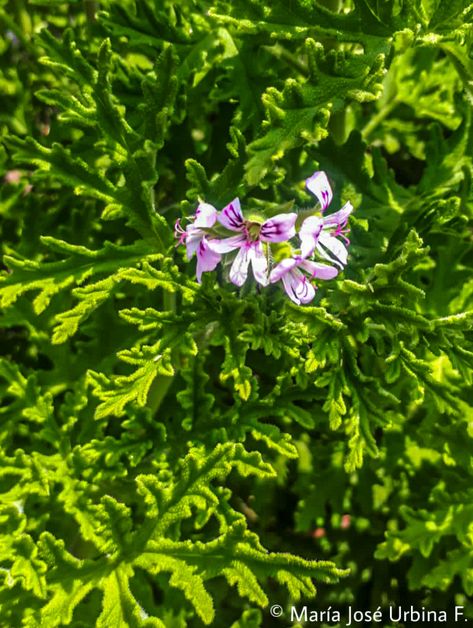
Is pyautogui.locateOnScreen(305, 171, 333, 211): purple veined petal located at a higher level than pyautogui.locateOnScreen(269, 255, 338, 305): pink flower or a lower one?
higher

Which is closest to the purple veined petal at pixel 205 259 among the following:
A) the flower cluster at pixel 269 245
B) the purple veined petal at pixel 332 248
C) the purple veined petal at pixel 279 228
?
the flower cluster at pixel 269 245

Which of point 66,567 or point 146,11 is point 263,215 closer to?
point 146,11

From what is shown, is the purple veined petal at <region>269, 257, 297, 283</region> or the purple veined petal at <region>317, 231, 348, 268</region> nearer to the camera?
the purple veined petal at <region>269, 257, 297, 283</region>

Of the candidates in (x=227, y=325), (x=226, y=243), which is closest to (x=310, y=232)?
(x=226, y=243)

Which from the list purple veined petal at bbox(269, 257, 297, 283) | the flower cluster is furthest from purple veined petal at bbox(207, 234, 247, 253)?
purple veined petal at bbox(269, 257, 297, 283)

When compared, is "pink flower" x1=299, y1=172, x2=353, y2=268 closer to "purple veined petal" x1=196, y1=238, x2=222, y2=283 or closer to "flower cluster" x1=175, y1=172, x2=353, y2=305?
"flower cluster" x1=175, y1=172, x2=353, y2=305

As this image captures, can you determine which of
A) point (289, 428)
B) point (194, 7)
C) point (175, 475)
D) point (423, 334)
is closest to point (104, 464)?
point (175, 475)

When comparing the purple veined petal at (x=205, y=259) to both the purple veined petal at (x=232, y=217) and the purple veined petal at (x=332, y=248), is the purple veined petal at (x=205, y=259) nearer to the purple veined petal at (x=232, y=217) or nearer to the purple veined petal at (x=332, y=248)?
the purple veined petal at (x=232, y=217)

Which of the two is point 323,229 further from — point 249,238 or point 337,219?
point 249,238
